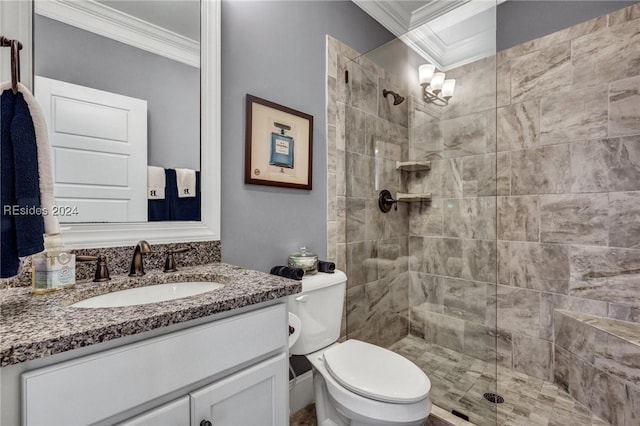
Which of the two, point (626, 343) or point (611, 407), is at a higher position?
point (626, 343)

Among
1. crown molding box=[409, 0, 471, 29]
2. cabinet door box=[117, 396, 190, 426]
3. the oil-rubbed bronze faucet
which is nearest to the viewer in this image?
cabinet door box=[117, 396, 190, 426]

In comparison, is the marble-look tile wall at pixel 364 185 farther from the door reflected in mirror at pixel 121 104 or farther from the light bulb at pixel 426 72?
the door reflected in mirror at pixel 121 104

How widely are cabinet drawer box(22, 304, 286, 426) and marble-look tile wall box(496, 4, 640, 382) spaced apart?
1981 mm

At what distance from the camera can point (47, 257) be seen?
0.87 meters

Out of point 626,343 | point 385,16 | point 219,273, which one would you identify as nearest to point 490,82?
point 385,16

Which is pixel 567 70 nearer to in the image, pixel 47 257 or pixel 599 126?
pixel 599 126

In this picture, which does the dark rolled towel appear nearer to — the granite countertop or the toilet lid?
the toilet lid

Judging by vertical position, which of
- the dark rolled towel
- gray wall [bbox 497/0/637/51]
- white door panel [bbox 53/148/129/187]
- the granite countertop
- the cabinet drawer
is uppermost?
gray wall [bbox 497/0/637/51]

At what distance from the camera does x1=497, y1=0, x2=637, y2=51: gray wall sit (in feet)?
6.06

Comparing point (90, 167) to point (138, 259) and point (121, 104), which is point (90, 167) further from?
point (138, 259)

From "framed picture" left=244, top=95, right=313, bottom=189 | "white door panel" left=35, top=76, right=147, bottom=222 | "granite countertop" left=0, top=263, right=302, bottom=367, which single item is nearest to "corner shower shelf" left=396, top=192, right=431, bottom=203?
"framed picture" left=244, top=95, right=313, bottom=189

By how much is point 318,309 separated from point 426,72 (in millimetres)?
1517

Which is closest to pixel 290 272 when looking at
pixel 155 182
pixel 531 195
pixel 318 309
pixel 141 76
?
pixel 318 309

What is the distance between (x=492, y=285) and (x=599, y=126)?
118cm
